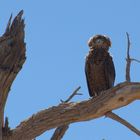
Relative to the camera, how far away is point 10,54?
5844mm

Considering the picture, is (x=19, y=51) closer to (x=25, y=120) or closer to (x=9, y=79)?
(x=9, y=79)

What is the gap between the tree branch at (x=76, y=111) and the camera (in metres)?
5.86

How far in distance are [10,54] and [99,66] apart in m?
2.52

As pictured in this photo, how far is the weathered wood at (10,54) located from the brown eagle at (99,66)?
2.35 metres

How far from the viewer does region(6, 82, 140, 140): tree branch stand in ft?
19.2

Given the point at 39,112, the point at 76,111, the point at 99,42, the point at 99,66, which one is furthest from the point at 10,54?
the point at 99,42


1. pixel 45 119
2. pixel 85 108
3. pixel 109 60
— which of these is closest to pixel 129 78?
pixel 85 108

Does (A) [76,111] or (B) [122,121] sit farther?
(A) [76,111]

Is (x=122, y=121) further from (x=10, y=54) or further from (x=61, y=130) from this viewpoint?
(x=10, y=54)

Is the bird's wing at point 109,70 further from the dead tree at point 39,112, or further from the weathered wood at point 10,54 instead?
the weathered wood at point 10,54

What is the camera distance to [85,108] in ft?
19.6

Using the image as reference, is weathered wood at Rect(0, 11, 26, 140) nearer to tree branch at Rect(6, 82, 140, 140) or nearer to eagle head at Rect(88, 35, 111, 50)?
tree branch at Rect(6, 82, 140, 140)

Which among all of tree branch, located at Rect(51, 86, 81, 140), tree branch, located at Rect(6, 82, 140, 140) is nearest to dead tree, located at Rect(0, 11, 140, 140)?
tree branch, located at Rect(6, 82, 140, 140)

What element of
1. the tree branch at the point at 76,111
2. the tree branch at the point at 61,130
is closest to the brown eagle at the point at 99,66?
the tree branch at the point at 61,130
